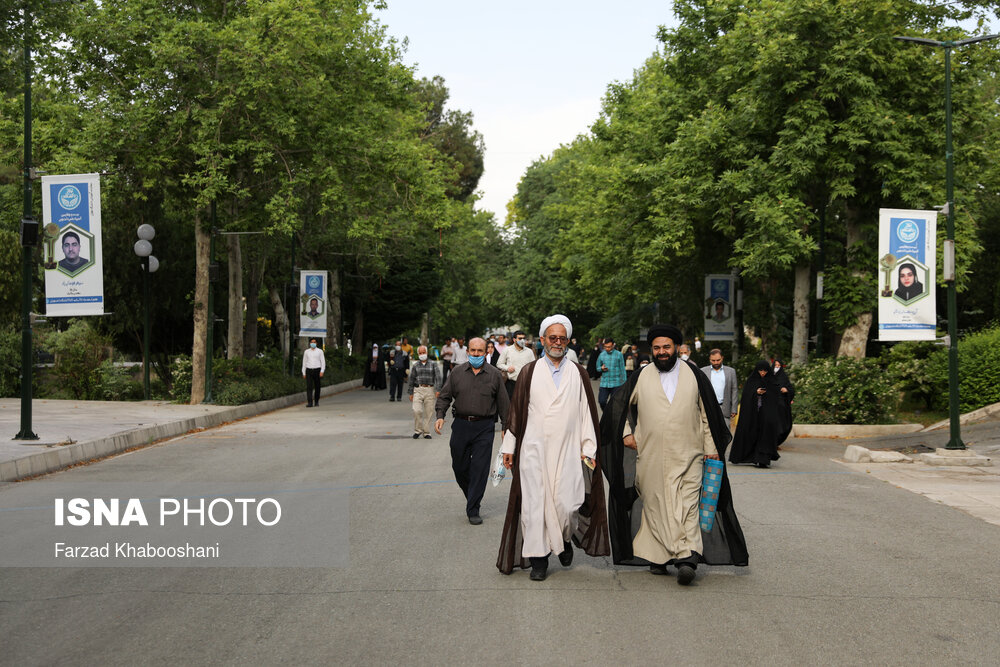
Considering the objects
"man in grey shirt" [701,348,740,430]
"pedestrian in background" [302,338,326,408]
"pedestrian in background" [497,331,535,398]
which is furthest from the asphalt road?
"pedestrian in background" [302,338,326,408]

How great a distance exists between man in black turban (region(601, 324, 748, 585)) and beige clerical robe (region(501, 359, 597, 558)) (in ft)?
0.86

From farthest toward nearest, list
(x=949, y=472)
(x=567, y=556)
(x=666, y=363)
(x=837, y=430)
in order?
(x=837, y=430) < (x=949, y=472) < (x=567, y=556) < (x=666, y=363)

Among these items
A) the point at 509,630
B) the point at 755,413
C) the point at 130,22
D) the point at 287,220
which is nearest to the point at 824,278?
the point at 755,413

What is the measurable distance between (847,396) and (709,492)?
16108 millimetres

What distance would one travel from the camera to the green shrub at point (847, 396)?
74.5ft

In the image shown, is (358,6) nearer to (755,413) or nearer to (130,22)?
(130,22)

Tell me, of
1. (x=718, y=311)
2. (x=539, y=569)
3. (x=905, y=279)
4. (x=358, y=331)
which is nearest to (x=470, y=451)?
(x=539, y=569)

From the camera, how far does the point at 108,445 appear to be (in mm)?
17344

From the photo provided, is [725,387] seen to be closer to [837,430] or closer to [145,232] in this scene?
[837,430]

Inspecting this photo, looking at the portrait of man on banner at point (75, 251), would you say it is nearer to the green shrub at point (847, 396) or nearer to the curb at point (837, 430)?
the curb at point (837, 430)

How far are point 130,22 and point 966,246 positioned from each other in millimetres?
20084

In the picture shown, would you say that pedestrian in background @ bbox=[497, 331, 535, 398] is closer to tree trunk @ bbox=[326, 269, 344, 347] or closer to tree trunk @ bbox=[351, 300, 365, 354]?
tree trunk @ bbox=[326, 269, 344, 347]

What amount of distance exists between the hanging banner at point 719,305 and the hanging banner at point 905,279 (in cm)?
1153

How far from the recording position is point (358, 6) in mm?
30203
